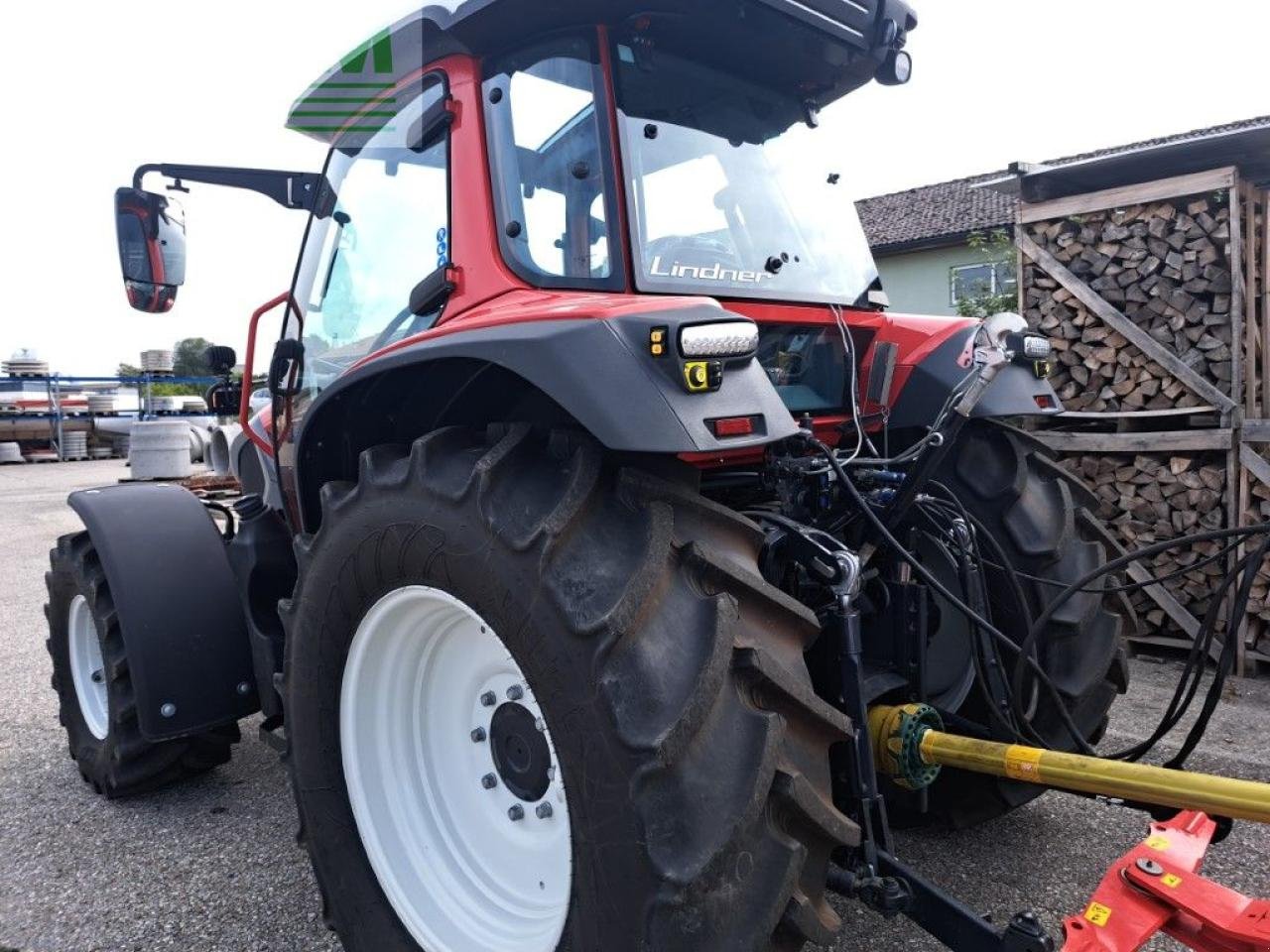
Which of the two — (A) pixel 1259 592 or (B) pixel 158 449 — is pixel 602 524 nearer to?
(A) pixel 1259 592

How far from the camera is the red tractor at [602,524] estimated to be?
152 cm

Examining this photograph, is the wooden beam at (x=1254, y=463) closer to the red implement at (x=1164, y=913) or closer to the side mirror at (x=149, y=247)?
the red implement at (x=1164, y=913)

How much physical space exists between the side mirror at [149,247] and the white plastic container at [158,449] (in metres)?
10.6

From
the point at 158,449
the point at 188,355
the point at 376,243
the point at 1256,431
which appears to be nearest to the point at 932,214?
the point at 158,449

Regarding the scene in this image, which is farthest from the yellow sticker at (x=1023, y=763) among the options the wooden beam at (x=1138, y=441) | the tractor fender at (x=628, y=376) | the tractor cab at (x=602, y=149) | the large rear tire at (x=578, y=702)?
the wooden beam at (x=1138, y=441)

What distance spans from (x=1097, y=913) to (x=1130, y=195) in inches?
166

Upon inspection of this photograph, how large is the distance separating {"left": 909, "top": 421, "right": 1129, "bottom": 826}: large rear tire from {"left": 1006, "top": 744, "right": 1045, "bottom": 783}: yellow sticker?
63 centimetres

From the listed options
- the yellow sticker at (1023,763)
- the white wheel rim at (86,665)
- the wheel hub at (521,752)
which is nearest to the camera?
the yellow sticker at (1023,763)

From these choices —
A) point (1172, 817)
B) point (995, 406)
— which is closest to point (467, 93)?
point (995, 406)

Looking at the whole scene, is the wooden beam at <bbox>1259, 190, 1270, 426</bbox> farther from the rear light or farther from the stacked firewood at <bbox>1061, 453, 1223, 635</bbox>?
the rear light

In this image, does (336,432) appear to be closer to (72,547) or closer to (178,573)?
(178,573)

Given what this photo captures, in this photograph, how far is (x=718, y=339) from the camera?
1626 millimetres

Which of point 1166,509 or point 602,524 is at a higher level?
point 602,524

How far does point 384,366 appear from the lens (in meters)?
2.03
